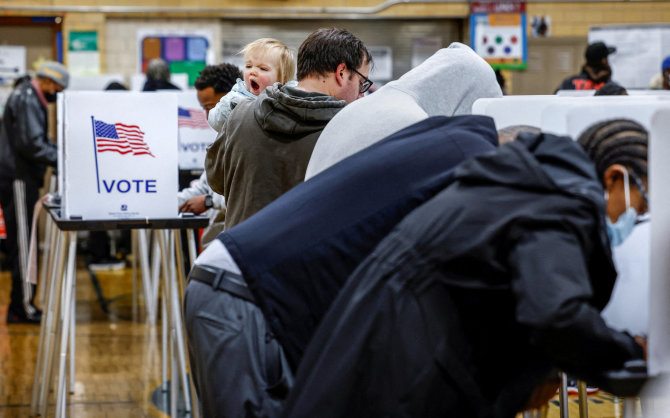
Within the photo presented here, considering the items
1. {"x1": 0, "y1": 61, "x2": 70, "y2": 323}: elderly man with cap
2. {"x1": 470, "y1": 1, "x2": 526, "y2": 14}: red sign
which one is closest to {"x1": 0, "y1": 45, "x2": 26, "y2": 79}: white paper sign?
{"x1": 0, "y1": 61, "x2": 70, "y2": 323}: elderly man with cap

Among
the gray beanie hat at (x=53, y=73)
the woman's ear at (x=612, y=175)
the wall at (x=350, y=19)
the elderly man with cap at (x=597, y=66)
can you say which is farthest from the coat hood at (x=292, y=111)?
the wall at (x=350, y=19)

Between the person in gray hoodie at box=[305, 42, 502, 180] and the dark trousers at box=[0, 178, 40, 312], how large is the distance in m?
4.14

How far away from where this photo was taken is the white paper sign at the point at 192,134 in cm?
521

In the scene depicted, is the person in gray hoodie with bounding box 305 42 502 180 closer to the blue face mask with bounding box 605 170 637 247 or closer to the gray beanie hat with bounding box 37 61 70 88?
the blue face mask with bounding box 605 170 637 247

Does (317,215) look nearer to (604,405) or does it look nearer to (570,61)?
(604,405)

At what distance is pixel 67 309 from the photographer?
3609 millimetres

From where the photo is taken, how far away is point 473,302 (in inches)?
63.5

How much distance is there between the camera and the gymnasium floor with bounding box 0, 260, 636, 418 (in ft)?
13.1

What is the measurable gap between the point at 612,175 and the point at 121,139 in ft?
7.35

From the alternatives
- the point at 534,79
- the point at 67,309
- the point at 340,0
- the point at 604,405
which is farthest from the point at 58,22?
the point at 604,405

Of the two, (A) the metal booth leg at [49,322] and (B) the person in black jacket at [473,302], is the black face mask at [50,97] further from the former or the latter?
(B) the person in black jacket at [473,302]

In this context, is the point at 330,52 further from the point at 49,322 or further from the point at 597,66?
the point at 597,66

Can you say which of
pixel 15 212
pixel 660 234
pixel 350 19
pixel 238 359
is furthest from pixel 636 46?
pixel 238 359

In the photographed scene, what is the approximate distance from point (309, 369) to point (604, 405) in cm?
253
